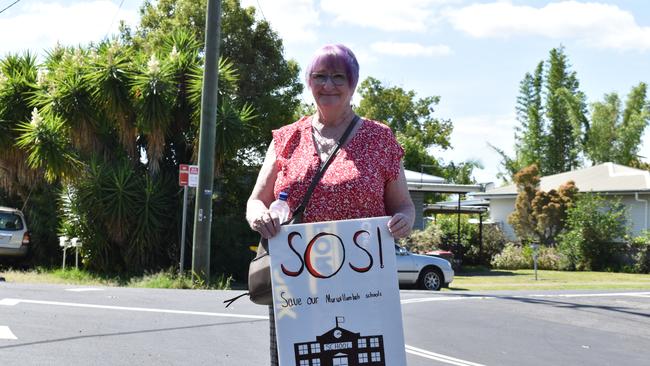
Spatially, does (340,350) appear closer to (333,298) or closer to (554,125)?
(333,298)

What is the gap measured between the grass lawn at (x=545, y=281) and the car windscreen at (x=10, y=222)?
10844 millimetres

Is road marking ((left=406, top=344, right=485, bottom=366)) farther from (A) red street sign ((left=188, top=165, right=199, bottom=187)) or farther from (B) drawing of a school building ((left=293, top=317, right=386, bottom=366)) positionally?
(A) red street sign ((left=188, top=165, right=199, bottom=187))

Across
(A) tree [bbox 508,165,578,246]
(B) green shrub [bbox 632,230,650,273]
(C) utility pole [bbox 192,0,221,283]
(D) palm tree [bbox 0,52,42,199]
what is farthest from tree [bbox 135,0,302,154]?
(B) green shrub [bbox 632,230,650,273]

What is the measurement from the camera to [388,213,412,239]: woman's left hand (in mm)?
3064

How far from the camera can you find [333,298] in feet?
9.91

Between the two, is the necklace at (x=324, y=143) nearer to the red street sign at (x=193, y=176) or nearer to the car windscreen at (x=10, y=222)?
the red street sign at (x=193, y=176)

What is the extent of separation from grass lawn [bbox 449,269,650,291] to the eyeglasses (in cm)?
1707

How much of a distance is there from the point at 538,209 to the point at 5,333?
2751cm

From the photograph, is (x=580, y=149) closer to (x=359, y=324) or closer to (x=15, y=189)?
(x=15, y=189)

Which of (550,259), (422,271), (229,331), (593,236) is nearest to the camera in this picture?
(229,331)

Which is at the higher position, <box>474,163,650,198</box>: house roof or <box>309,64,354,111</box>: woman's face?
<box>474,163,650,198</box>: house roof

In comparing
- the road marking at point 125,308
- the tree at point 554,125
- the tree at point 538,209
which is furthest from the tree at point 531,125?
the road marking at point 125,308

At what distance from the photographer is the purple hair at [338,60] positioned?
323 cm

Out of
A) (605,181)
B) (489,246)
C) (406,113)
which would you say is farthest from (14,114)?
(406,113)
